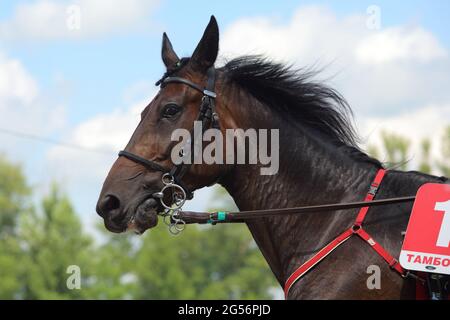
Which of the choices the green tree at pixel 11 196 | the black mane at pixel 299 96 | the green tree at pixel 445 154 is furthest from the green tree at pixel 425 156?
the black mane at pixel 299 96

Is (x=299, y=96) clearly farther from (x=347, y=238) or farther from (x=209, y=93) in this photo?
(x=347, y=238)

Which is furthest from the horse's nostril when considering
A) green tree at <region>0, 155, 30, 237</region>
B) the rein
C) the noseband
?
green tree at <region>0, 155, 30, 237</region>

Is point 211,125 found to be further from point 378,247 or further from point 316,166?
point 378,247

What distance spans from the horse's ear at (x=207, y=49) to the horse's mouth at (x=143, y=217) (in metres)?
1.23

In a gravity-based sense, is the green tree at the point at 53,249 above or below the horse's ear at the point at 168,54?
above

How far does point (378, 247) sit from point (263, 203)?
3.46ft

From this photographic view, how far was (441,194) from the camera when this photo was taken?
5242mm

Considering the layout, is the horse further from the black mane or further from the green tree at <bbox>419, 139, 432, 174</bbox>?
the green tree at <bbox>419, 139, 432, 174</bbox>

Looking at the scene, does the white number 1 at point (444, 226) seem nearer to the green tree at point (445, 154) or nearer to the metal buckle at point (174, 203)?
the metal buckle at point (174, 203)

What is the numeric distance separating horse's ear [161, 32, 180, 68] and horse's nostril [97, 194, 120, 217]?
1.35 m

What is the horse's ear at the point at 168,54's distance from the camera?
6.34 metres

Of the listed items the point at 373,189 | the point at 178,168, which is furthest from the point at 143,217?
the point at 373,189
